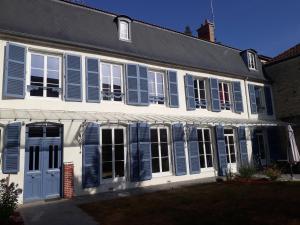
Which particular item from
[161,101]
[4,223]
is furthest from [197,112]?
[4,223]

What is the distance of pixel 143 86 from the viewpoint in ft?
38.9

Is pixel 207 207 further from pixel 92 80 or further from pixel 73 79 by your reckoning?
pixel 73 79

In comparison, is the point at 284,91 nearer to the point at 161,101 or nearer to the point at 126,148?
the point at 161,101

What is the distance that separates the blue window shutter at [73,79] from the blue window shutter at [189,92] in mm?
5347

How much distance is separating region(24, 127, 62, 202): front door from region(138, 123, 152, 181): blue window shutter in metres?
3.21

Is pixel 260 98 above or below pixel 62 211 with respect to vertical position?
above

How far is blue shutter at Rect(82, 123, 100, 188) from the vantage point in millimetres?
9688

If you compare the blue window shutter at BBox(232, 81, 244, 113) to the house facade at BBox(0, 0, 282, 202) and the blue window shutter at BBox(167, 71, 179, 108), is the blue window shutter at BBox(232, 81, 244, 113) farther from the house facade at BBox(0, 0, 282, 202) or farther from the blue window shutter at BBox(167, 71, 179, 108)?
the blue window shutter at BBox(167, 71, 179, 108)

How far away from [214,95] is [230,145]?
290 cm

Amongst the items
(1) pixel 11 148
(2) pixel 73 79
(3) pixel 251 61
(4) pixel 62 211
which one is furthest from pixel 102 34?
(3) pixel 251 61

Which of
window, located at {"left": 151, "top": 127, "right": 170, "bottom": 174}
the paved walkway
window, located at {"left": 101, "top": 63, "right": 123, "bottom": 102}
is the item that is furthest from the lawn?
window, located at {"left": 101, "top": 63, "right": 123, "bottom": 102}

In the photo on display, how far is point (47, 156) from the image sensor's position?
30.3ft

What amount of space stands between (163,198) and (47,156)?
416 centimetres

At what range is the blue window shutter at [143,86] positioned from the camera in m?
11.7
